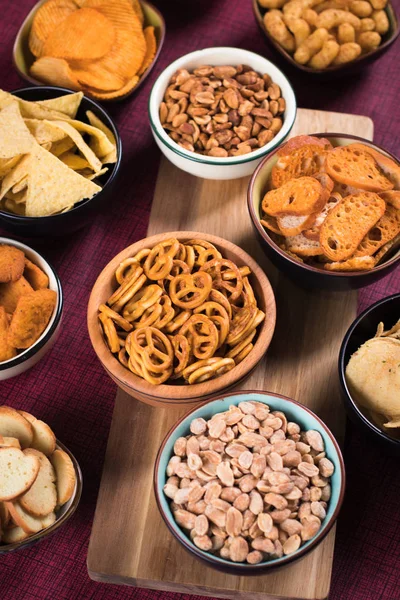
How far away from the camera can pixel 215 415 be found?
1537mm

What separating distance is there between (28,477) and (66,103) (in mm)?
885

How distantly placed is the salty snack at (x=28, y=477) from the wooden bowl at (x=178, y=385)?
0.62 ft

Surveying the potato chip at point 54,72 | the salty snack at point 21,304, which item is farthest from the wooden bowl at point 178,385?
the potato chip at point 54,72

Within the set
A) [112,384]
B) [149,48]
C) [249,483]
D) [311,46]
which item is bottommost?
[112,384]

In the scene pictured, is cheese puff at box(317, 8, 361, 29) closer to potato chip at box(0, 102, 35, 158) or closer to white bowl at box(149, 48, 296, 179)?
white bowl at box(149, 48, 296, 179)

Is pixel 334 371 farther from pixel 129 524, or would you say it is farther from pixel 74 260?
pixel 74 260

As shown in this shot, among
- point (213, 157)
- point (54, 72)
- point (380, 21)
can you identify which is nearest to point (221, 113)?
point (213, 157)

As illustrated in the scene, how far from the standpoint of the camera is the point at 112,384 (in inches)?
72.1

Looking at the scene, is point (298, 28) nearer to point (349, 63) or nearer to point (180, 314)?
point (349, 63)

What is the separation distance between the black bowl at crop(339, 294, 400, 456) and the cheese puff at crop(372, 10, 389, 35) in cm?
82

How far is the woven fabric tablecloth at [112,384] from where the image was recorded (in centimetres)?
167

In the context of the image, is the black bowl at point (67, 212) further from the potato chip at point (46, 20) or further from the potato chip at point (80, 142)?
the potato chip at point (46, 20)

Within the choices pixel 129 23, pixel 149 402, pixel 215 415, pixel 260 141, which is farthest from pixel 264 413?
pixel 129 23

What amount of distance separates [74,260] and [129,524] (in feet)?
2.20
